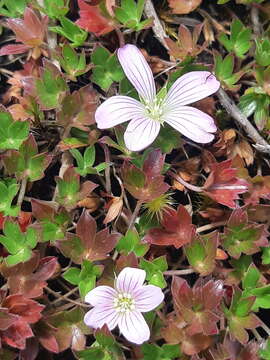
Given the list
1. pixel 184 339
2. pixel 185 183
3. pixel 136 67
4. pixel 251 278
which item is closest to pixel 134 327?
pixel 184 339

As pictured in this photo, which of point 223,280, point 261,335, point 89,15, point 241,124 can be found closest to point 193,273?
point 223,280

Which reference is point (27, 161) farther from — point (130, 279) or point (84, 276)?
point (130, 279)

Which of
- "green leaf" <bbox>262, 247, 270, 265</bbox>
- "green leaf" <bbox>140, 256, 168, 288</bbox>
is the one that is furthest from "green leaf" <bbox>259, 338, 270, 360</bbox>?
"green leaf" <bbox>140, 256, 168, 288</bbox>

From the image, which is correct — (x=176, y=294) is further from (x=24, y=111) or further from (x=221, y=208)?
(x=24, y=111)

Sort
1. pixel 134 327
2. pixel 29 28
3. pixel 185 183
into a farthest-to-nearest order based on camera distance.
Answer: pixel 29 28 < pixel 185 183 < pixel 134 327

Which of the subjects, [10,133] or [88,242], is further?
[10,133]

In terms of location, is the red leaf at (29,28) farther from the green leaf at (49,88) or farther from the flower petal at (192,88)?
the flower petal at (192,88)
